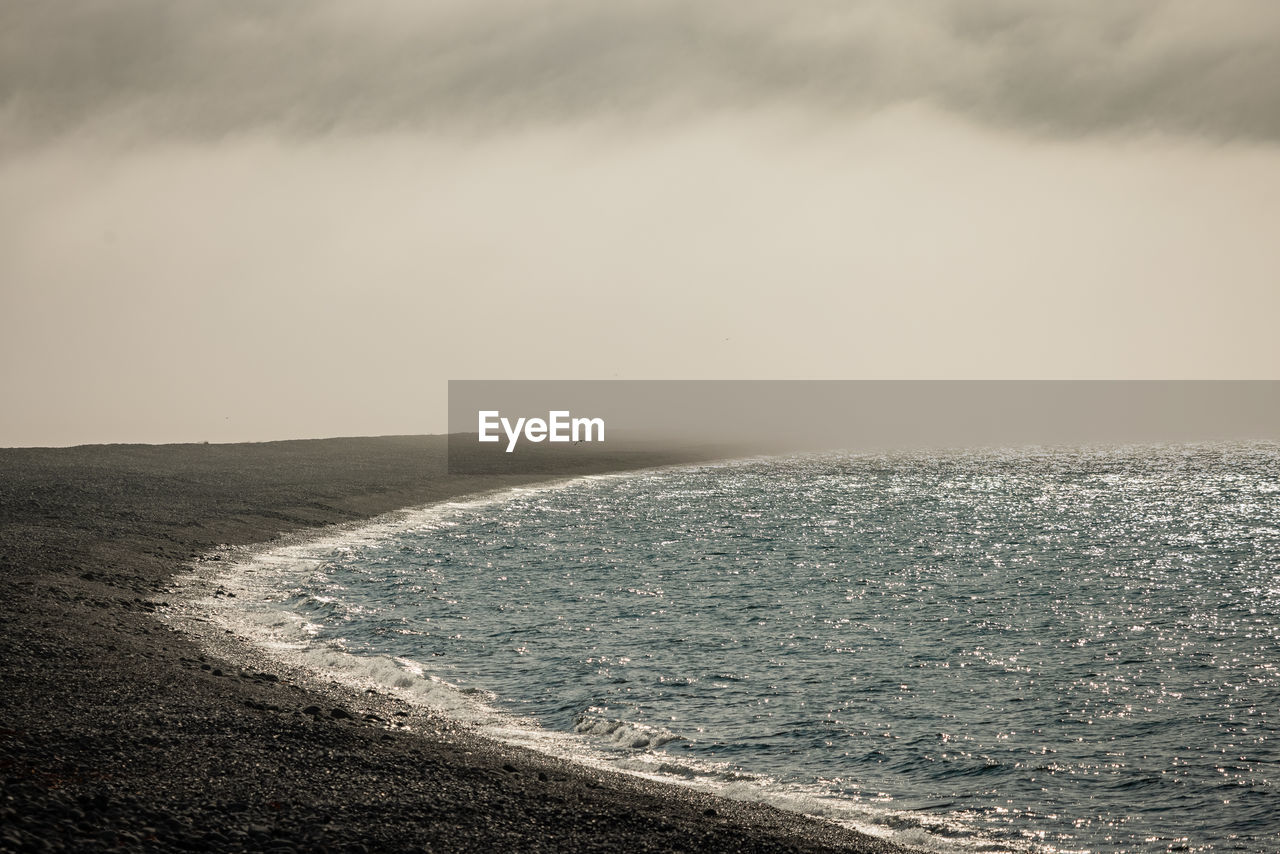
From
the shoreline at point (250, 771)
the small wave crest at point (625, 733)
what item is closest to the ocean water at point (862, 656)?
the small wave crest at point (625, 733)

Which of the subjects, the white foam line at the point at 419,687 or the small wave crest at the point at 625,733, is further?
the small wave crest at the point at 625,733

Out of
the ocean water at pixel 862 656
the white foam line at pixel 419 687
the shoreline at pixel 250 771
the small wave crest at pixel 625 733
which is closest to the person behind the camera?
the shoreline at pixel 250 771

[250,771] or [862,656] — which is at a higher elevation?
[250,771]

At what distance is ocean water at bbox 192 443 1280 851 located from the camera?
21750mm

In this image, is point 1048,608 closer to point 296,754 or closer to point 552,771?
point 552,771

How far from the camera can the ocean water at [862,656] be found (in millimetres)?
→ 21750

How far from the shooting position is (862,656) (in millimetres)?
34594

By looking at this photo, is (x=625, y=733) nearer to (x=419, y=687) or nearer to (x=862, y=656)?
(x=419, y=687)

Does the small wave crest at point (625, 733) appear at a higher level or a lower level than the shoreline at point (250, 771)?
lower

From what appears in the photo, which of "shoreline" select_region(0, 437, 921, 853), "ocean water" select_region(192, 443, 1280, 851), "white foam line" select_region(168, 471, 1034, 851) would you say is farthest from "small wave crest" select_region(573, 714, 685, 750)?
"shoreline" select_region(0, 437, 921, 853)

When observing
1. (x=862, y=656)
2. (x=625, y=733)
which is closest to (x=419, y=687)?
(x=625, y=733)

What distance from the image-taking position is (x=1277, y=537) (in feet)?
242

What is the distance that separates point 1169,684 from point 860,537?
4261 centimetres

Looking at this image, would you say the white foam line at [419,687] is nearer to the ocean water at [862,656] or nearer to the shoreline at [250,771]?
the ocean water at [862,656]
